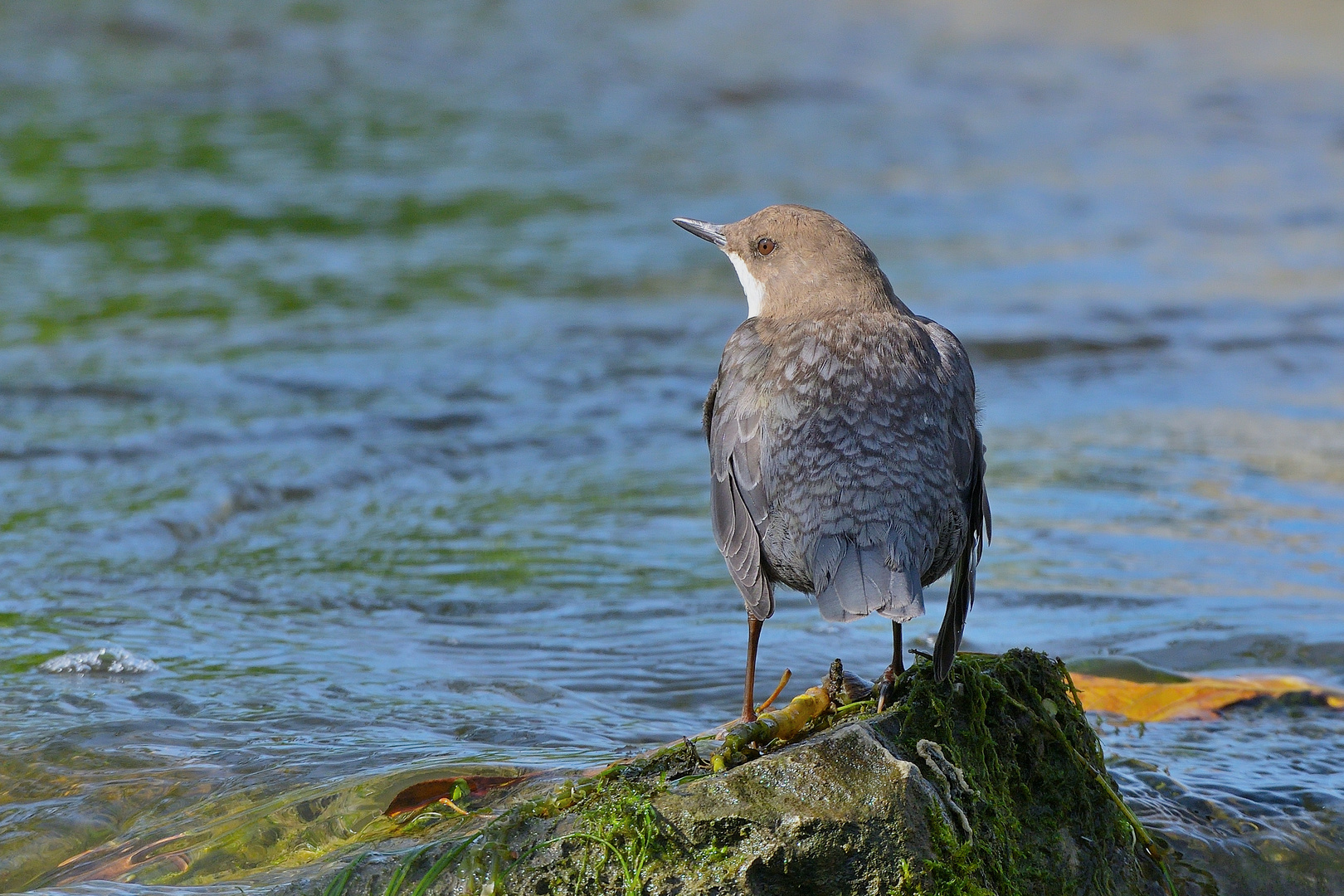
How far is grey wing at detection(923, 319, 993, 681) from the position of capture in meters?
3.54

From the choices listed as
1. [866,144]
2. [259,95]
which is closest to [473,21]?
[259,95]

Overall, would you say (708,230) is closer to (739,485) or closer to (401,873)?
(739,485)

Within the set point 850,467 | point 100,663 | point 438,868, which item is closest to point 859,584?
point 850,467

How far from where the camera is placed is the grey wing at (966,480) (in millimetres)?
3535

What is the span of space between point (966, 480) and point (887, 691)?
648 millimetres

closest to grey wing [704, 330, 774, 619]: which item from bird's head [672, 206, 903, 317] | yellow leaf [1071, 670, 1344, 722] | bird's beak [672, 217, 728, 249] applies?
bird's head [672, 206, 903, 317]

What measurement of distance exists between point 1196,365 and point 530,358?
4.69 metres

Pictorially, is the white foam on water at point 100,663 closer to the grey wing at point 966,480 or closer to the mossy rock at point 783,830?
the mossy rock at point 783,830

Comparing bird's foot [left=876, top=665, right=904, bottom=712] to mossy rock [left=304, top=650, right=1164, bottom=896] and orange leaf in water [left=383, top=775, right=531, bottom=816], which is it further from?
orange leaf in water [left=383, top=775, right=531, bottom=816]

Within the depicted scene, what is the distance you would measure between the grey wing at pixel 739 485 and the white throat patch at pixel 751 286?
0.46 metres

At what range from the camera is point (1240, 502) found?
7.38 meters

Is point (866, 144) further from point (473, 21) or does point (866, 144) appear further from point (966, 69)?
point (473, 21)

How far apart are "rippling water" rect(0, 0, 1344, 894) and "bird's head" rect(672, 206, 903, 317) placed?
1.32 meters

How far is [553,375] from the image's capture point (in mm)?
10312
